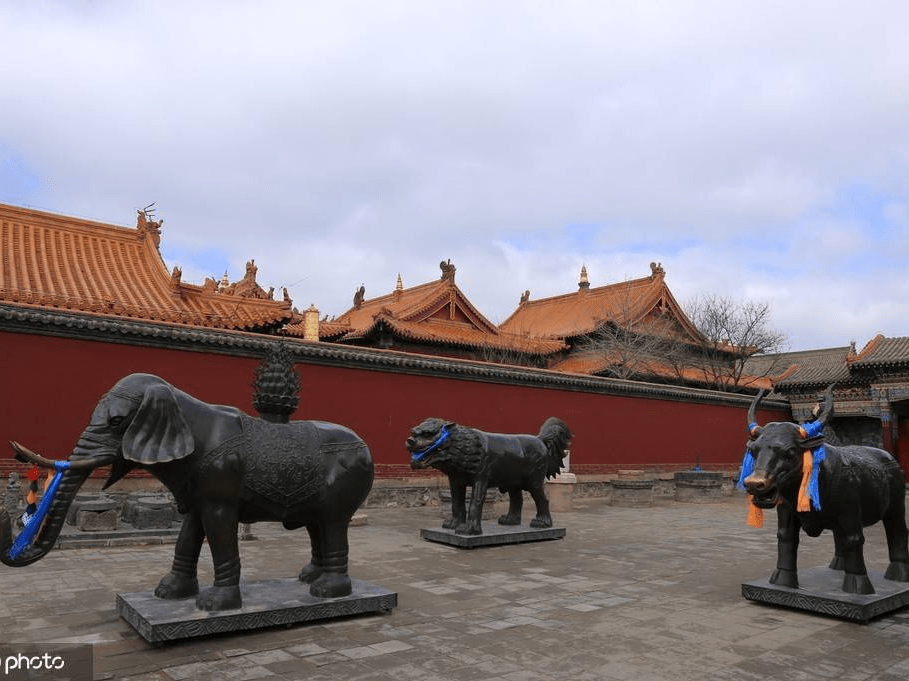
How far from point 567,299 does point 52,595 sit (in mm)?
30131

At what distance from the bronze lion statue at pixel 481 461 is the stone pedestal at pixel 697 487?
27.1ft

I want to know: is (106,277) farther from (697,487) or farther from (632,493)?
(697,487)

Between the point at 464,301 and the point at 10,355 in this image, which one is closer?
the point at 10,355

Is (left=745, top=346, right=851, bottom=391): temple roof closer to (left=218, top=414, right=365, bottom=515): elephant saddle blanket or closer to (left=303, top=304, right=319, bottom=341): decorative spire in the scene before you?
(left=303, top=304, right=319, bottom=341): decorative spire

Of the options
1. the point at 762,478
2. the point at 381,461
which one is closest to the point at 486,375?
the point at 381,461

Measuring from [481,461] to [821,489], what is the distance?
4.29 m

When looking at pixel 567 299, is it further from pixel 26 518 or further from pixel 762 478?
pixel 26 518

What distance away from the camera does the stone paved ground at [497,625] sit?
13.2ft

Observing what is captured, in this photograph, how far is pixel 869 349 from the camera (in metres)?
26.5

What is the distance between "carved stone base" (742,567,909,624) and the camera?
5.13 metres

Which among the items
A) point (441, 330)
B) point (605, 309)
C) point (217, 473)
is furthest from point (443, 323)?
point (217, 473)

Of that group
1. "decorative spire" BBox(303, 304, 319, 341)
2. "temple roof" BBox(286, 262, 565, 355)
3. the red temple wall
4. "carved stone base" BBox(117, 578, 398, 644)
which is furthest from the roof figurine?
"carved stone base" BBox(117, 578, 398, 644)

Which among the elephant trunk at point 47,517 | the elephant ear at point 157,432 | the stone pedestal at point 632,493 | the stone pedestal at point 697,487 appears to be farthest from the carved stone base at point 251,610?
the stone pedestal at point 697,487

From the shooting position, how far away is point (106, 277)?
1407 centimetres
